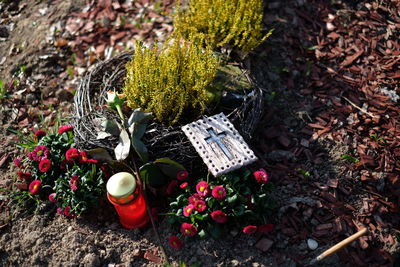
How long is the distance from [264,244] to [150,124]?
0.93 metres

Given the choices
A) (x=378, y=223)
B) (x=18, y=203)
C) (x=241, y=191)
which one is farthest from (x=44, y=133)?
(x=378, y=223)

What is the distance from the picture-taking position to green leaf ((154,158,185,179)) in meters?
Answer: 2.10

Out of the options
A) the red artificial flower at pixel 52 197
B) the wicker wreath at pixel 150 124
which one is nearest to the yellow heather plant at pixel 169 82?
the wicker wreath at pixel 150 124

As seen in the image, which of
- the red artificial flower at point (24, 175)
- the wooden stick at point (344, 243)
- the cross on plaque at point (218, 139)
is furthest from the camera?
the red artificial flower at point (24, 175)

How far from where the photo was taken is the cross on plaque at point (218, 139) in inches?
82.3

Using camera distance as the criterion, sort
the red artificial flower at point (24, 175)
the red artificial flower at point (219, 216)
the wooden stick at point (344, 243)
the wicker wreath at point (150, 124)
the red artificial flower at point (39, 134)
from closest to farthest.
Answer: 1. the wooden stick at point (344, 243)
2. the red artificial flower at point (219, 216)
3. the wicker wreath at point (150, 124)
4. the red artificial flower at point (24, 175)
5. the red artificial flower at point (39, 134)

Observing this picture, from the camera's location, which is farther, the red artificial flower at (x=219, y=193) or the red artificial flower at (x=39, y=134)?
the red artificial flower at (x=39, y=134)

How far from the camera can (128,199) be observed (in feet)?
6.57

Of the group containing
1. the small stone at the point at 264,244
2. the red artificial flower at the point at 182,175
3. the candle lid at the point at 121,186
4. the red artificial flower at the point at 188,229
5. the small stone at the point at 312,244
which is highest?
the candle lid at the point at 121,186

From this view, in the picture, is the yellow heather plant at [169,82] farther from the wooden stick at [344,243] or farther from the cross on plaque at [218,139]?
the wooden stick at [344,243]

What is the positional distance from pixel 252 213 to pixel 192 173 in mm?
446

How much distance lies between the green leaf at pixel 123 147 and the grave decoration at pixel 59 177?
18 centimetres

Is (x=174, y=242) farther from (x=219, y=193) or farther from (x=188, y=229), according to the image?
(x=219, y=193)

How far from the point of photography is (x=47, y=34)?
3203mm
